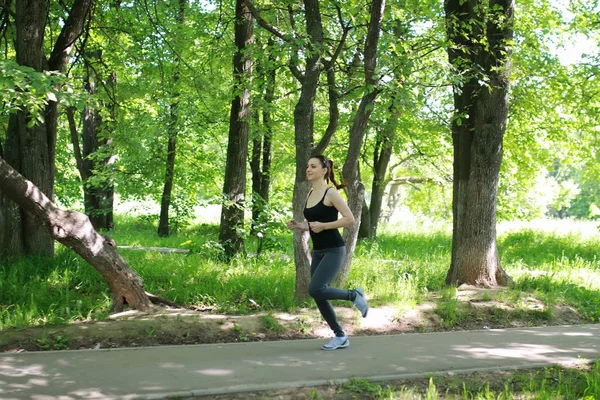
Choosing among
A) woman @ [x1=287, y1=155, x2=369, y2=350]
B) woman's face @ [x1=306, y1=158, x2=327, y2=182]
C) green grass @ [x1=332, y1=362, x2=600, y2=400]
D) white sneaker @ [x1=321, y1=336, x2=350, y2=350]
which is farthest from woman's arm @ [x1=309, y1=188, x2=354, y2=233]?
green grass @ [x1=332, y1=362, x2=600, y2=400]

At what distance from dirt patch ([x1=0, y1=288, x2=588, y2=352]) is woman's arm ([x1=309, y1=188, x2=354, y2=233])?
6.07 feet

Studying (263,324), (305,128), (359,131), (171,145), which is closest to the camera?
(263,324)

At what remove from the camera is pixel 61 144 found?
21.9 meters

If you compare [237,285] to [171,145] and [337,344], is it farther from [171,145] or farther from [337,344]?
[171,145]

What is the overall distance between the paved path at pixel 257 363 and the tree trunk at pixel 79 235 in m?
1.65

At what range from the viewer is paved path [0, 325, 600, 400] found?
5.11 m

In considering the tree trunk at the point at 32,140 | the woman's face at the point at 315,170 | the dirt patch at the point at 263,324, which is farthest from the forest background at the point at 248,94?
the dirt patch at the point at 263,324

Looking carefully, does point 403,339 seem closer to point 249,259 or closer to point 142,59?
point 249,259

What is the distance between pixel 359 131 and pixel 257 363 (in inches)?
165

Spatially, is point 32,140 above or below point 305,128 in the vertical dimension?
below

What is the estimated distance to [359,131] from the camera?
29.4 feet

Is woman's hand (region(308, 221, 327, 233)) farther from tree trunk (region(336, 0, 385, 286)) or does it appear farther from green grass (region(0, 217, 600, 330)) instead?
tree trunk (region(336, 0, 385, 286))

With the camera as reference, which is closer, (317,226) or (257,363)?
(257,363)

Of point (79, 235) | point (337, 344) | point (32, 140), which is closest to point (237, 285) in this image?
point (79, 235)
